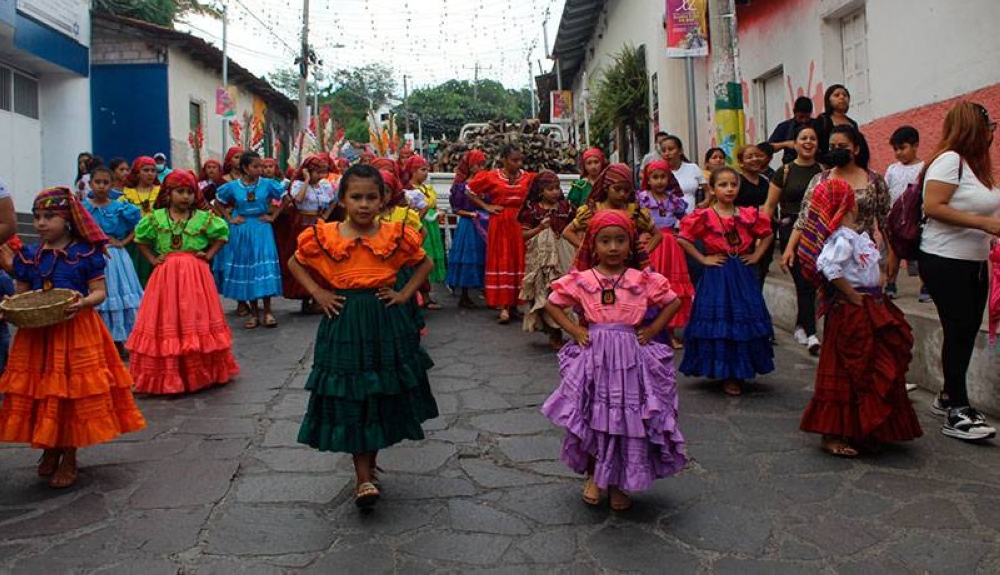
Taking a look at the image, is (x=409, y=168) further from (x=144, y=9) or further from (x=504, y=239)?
(x=144, y=9)

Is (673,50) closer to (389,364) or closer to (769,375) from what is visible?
(769,375)

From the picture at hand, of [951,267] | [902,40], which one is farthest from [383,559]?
[902,40]

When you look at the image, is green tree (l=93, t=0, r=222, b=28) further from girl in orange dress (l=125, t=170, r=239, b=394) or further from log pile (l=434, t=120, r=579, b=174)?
girl in orange dress (l=125, t=170, r=239, b=394)

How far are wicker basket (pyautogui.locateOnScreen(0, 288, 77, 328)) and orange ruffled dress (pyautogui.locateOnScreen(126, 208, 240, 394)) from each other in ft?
7.68

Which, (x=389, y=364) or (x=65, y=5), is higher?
(x=65, y=5)

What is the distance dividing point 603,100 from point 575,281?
1743 cm

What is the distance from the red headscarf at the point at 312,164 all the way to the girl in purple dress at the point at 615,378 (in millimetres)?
6924

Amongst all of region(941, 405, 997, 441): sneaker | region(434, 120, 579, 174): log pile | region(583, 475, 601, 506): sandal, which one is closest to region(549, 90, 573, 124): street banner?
region(434, 120, 579, 174): log pile

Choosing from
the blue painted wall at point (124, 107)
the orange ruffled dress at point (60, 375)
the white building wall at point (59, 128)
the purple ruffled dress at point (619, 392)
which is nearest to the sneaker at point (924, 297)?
the purple ruffled dress at point (619, 392)

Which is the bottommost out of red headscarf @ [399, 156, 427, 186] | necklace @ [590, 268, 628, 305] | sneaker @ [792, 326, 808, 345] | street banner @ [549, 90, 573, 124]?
sneaker @ [792, 326, 808, 345]

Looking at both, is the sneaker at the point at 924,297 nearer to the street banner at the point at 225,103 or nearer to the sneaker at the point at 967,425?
the sneaker at the point at 967,425

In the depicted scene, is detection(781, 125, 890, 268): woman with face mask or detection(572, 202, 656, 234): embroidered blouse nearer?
detection(781, 125, 890, 268): woman with face mask

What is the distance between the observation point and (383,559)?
389 centimetres

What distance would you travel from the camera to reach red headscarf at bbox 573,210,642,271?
453 cm
